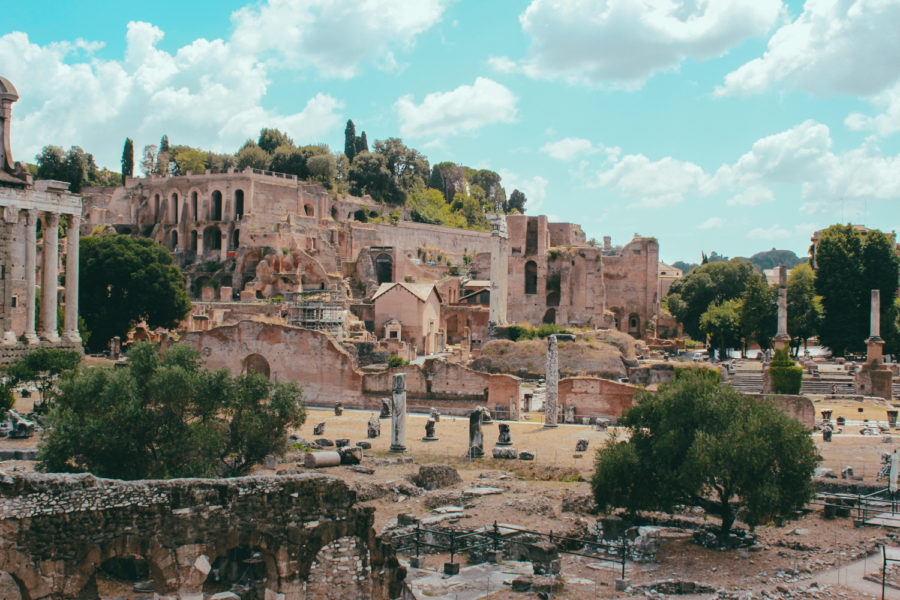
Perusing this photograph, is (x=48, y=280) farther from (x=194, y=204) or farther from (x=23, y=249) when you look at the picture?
(x=194, y=204)

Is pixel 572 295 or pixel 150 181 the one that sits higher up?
pixel 150 181

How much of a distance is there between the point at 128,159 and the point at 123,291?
148 feet

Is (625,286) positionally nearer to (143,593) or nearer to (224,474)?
(224,474)

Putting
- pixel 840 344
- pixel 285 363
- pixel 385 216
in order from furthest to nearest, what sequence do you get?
pixel 385 216, pixel 840 344, pixel 285 363

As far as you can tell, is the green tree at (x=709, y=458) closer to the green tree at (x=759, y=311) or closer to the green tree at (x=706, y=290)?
the green tree at (x=759, y=311)

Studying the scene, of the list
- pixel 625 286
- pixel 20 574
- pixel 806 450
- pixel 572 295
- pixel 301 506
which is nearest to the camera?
pixel 20 574

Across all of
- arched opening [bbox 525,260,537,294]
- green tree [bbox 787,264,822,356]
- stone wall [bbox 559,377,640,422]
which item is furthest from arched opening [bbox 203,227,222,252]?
stone wall [bbox 559,377,640,422]

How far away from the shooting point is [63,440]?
1867cm

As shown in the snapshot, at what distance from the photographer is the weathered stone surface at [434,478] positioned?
2206 centimetres

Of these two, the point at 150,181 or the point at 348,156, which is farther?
the point at 348,156

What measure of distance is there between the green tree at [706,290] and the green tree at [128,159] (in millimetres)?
56515

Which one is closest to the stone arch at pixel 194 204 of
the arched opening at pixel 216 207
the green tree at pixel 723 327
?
the arched opening at pixel 216 207

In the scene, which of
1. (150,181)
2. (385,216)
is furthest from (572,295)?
(150,181)

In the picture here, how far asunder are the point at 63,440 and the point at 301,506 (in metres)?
7.91
